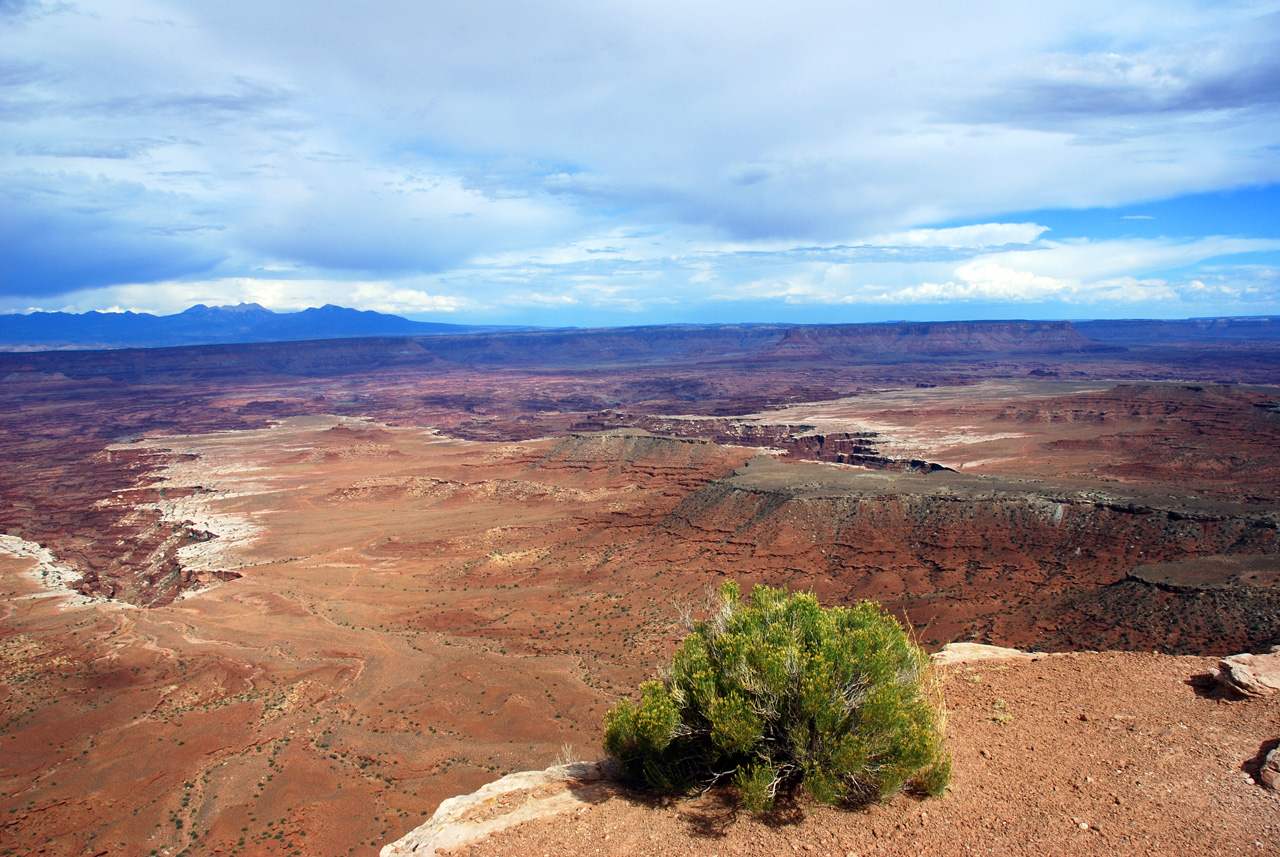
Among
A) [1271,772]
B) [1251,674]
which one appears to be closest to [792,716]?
[1271,772]

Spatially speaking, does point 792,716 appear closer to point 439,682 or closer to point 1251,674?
point 1251,674

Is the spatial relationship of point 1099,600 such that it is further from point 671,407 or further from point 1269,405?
point 671,407

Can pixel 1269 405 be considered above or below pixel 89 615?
above

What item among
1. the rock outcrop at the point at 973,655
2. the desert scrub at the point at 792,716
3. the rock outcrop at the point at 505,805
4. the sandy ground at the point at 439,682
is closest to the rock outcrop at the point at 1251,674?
the sandy ground at the point at 439,682

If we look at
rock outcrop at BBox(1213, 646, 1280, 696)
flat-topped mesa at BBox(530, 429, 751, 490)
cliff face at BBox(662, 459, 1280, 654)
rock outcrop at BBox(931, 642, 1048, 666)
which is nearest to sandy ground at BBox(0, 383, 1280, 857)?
cliff face at BBox(662, 459, 1280, 654)

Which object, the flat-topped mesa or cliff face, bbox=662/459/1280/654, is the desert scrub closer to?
cliff face, bbox=662/459/1280/654

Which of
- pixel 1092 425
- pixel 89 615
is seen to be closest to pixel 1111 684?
A: pixel 89 615

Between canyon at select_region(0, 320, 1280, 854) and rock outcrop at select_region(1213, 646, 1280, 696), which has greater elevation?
rock outcrop at select_region(1213, 646, 1280, 696)
